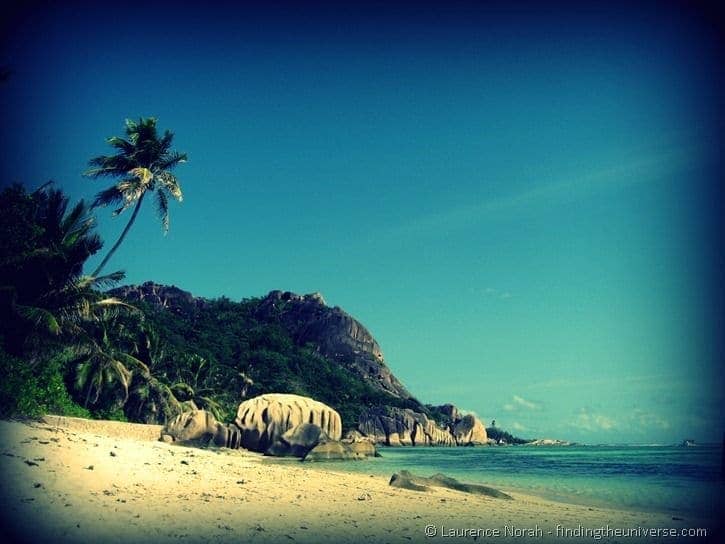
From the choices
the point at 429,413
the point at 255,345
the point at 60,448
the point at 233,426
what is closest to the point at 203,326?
the point at 255,345

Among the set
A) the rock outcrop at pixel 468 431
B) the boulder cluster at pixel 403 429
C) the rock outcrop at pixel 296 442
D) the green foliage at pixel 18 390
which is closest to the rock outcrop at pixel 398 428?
the boulder cluster at pixel 403 429

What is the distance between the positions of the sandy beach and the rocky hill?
42.1 m

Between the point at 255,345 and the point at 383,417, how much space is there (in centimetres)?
2230

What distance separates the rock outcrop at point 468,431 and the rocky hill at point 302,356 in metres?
0.21

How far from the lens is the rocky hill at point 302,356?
69125mm

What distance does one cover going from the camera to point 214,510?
716cm

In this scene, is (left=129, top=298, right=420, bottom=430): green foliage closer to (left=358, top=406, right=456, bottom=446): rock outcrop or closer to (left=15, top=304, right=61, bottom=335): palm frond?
(left=358, top=406, right=456, bottom=446): rock outcrop

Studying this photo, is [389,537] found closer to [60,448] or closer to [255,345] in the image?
[60,448]

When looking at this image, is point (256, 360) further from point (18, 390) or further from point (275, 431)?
point (18, 390)

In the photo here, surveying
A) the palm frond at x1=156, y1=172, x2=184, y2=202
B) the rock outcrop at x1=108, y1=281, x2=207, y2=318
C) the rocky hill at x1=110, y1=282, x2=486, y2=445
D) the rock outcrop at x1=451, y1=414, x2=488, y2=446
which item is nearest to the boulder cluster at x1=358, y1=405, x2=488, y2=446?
the rock outcrop at x1=451, y1=414, x2=488, y2=446

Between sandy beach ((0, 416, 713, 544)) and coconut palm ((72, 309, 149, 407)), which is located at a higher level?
coconut palm ((72, 309, 149, 407))

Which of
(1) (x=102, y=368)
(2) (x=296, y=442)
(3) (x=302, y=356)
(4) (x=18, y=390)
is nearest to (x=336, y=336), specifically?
(3) (x=302, y=356)

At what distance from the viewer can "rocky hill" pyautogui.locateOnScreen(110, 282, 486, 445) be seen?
69.1m

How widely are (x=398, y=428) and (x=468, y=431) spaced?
2836cm
